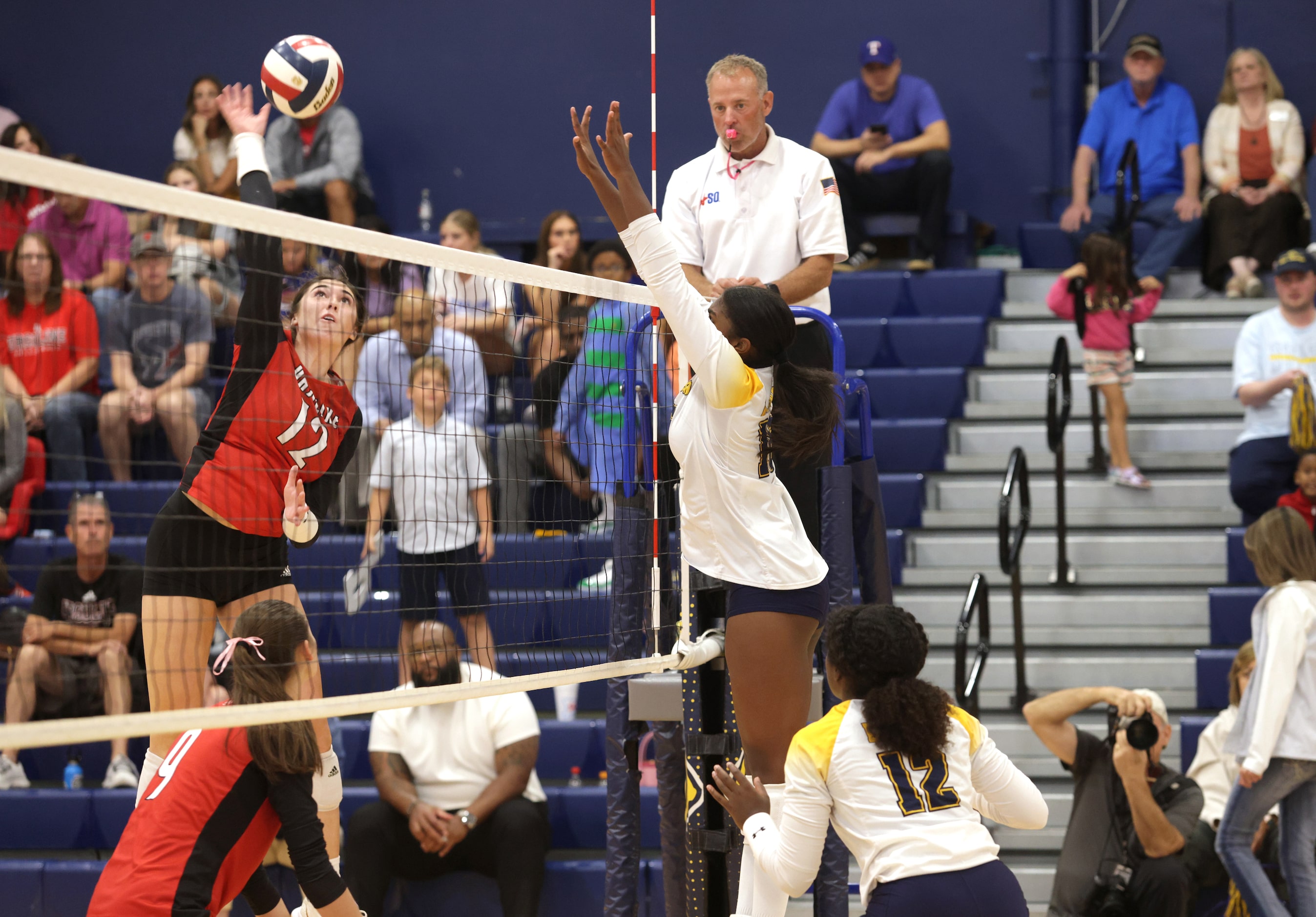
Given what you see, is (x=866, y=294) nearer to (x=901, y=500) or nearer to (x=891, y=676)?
(x=901, y=500)

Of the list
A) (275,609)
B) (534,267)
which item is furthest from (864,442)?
(275,609)

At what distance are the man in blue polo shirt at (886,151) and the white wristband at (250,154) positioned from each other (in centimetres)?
583

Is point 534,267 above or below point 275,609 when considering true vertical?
above

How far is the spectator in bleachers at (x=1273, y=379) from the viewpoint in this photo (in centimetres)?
750

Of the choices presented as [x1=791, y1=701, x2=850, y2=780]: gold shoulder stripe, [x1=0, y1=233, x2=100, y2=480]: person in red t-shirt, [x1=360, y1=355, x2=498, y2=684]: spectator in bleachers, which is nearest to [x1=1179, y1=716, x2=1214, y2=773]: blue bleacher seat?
[x1=360, y1=355, x2=498, y2=684]: spectator in bleachers

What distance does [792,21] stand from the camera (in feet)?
36.3

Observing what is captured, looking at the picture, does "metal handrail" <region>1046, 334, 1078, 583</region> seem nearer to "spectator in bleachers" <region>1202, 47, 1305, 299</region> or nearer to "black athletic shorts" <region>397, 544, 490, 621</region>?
"spectator in bleachers" <region>1202, 47, 1305, 299</region>

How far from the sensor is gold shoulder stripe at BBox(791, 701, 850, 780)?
3463 millimetres

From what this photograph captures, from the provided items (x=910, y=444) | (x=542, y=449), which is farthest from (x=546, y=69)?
(x=542, y=449)

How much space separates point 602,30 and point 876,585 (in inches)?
304

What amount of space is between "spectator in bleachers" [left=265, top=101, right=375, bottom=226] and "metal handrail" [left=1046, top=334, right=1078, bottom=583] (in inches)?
199

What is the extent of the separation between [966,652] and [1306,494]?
6.92ft

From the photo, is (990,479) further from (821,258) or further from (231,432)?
(231,432)

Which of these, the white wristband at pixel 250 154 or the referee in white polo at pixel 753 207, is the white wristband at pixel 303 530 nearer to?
the white wristband at pixel 250 154
